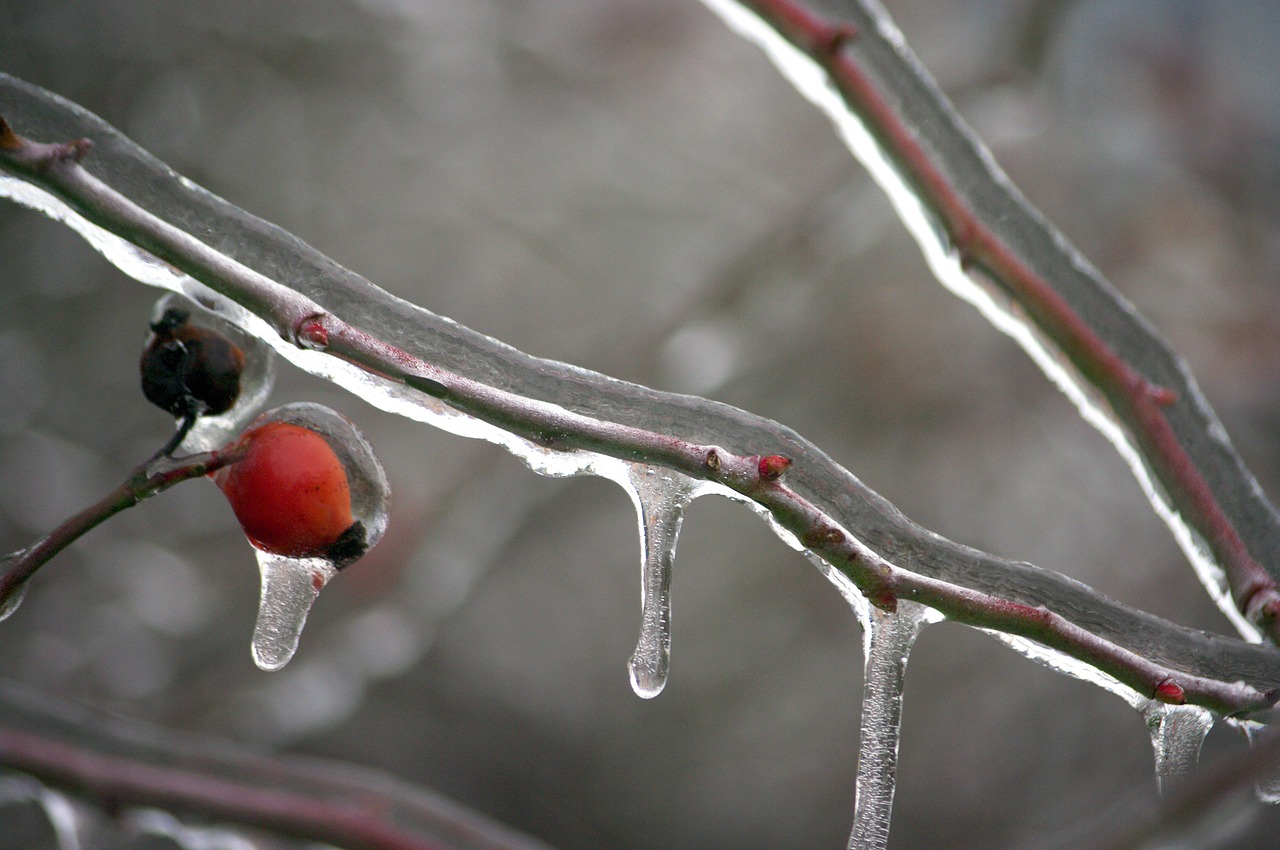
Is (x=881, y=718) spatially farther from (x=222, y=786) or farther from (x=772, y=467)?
(x=222, y=786)

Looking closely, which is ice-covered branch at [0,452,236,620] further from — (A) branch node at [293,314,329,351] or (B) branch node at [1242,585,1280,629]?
(B) branch node at [1242,585,1280,629]

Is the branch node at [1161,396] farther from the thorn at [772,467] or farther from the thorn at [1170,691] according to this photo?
the thorn at [772,467]

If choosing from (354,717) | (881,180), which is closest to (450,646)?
(354,717)

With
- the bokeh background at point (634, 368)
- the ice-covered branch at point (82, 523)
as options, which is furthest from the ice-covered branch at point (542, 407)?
the bokeh background at point (634, 368)

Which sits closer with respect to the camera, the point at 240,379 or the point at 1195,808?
the point at 1195,808

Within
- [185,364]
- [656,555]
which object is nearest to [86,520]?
[185,364]

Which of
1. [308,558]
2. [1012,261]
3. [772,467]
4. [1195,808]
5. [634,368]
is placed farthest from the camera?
[634,368]
